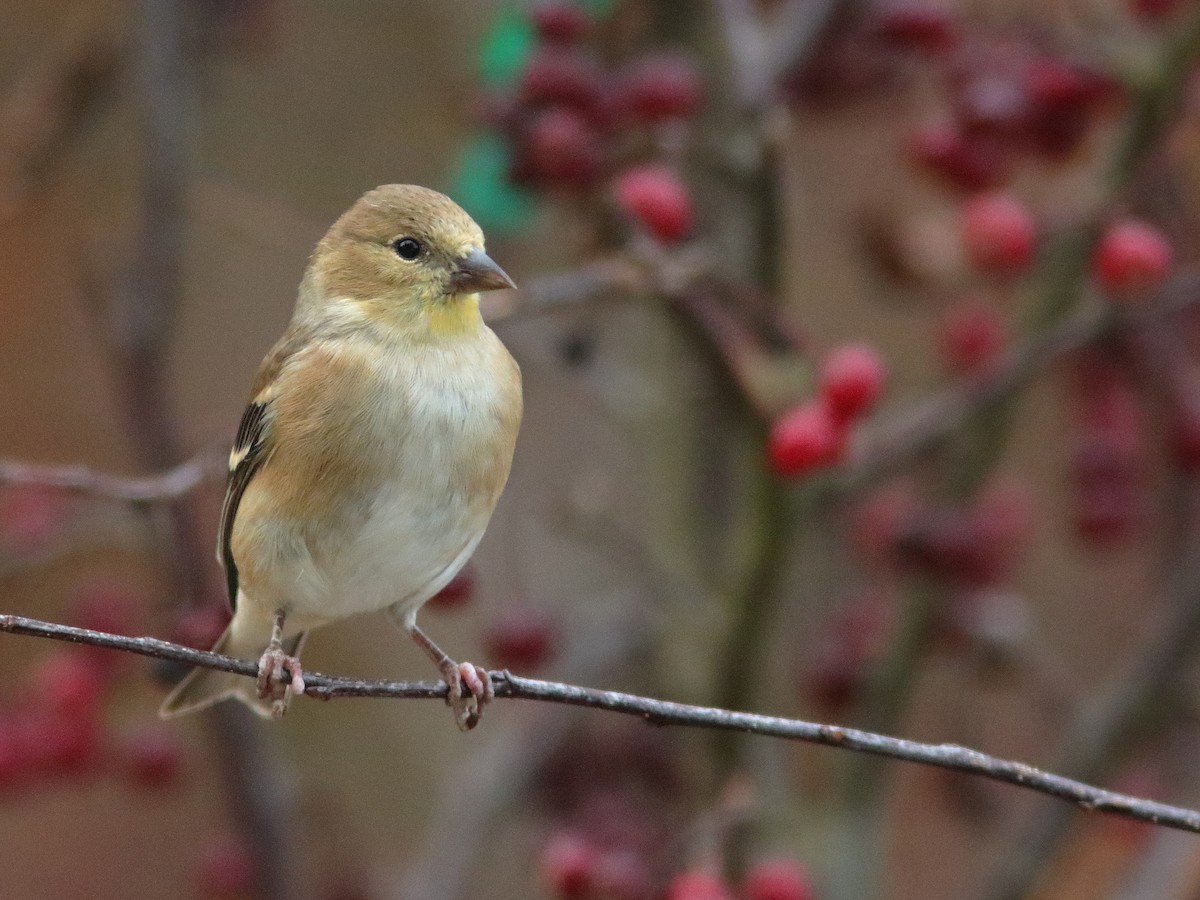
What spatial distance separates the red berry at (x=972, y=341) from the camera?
3359 millimetres

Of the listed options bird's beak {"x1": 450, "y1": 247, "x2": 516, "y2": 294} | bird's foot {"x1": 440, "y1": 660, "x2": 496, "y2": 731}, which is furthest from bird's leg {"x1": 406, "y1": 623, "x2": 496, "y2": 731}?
bird's beak {"x1": 450, "y1": 247, "x2": 516, "y2": 294}

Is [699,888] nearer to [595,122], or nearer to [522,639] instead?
[522,639]

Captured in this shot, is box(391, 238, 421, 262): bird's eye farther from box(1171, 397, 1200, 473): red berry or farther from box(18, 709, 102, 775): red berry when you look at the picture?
box(1171, 397, 1200, 473): red berry

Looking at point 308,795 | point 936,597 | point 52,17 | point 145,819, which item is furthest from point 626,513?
point 52,17

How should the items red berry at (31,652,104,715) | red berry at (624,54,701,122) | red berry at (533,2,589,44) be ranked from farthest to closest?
red berry at (31,652,104,715)
red berry at (533,2,589,44)
red berry at (624,54,701,122)

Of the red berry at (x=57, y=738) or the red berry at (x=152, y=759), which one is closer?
the red berry at (x=57, y=738)

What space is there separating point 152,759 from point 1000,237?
6.94 feet

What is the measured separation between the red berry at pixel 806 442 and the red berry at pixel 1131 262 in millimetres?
587

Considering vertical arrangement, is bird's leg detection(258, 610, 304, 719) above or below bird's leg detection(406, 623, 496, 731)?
below

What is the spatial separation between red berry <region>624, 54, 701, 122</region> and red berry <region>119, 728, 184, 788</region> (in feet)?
5.71

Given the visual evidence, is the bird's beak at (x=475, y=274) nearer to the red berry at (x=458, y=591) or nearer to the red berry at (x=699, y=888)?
the red berry at (x=458, y=591)

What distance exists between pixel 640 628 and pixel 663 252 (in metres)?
1.21

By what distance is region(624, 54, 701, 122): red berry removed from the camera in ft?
9.04

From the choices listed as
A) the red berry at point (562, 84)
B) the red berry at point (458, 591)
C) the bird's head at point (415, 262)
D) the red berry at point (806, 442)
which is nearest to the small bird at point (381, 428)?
the bird's head at point (415, 262)
